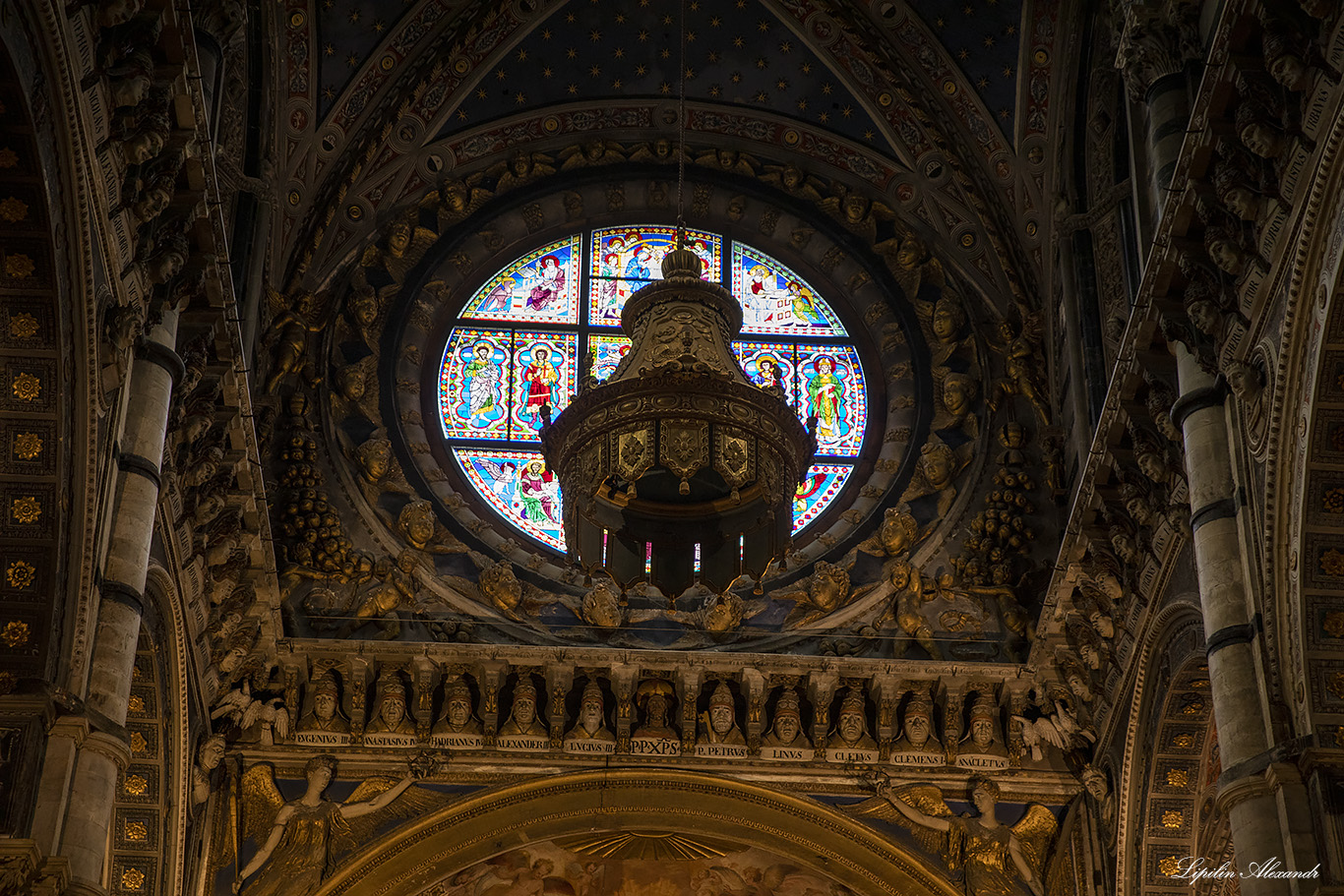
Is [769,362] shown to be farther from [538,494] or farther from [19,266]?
[19,266]

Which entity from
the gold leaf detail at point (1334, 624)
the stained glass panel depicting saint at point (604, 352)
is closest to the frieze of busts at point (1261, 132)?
the gold leaf detail at point (1334, 624)

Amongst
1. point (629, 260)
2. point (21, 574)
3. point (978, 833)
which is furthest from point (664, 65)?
point (21, 574)

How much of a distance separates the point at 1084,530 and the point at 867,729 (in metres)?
2.61

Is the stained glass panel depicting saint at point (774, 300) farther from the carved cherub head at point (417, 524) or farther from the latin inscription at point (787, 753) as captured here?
the latin inscription at point (787, 753)

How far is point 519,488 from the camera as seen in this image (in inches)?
654

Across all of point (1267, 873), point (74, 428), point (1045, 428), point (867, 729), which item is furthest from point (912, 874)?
point (74, 428)

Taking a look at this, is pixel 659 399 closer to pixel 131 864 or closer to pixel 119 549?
pixel 119 549

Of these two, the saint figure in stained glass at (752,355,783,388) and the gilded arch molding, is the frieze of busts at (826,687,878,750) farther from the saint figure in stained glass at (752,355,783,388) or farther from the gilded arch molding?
the saint figure in stained glass at (752,355,783,388)

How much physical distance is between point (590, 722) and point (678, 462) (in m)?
3.06

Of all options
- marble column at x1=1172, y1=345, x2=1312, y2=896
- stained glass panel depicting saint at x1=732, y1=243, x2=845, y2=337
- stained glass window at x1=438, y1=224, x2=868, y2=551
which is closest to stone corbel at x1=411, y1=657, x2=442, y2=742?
stained glass window at x1=438, y1=224, x2=868, y2=551

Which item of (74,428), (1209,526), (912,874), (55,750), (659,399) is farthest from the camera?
(912,874)

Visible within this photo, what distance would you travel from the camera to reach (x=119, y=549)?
10172mm

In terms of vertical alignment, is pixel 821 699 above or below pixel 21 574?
above

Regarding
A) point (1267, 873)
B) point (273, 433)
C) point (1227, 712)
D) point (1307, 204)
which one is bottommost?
point (1267, 873)
